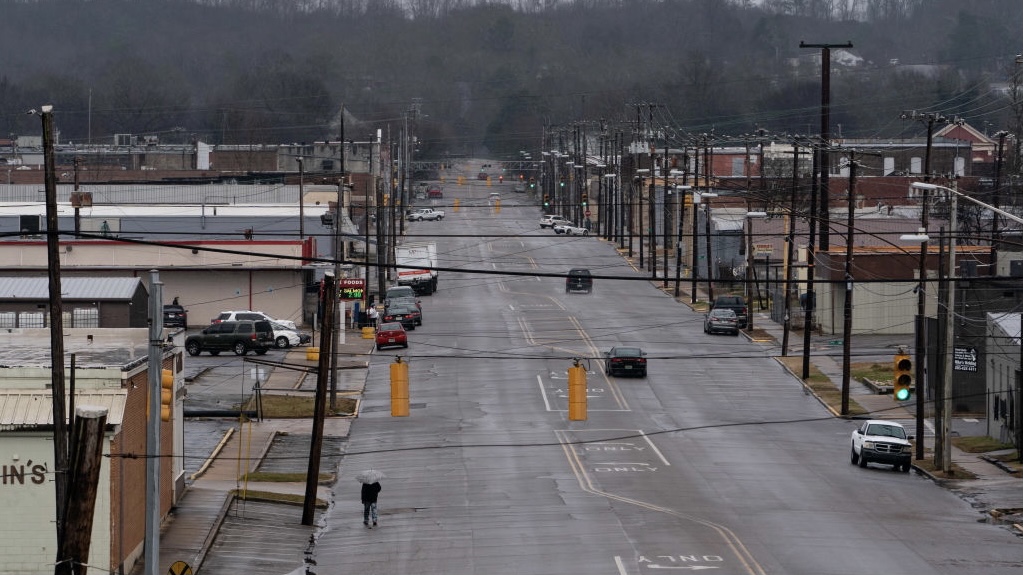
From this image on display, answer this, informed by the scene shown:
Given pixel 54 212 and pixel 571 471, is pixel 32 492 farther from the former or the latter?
pixel 571 471

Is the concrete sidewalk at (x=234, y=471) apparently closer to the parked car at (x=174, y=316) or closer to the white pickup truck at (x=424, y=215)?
the parked car at (x=174, y=316)

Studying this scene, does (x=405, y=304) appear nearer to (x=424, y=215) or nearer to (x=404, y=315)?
(x=404, y=315)

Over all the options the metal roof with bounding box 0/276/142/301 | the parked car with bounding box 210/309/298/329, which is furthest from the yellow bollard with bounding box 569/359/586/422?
the parked car with bounding box 210/309/298/329

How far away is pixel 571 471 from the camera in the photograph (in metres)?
45.3

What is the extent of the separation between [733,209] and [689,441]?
222 feet

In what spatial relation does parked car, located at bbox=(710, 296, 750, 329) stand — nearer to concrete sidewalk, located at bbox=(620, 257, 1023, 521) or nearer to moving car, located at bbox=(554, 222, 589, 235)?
concrete sidewalk, located at bbox=(620, 257, 1023, 521)

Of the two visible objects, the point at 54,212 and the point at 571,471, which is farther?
the point at 571,471

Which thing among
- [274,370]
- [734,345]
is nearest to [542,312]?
[734,345]

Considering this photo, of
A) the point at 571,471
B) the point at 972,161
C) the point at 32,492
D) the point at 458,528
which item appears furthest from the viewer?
the point at 972,161

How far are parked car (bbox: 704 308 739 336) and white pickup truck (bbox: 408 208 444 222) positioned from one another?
2619 inches

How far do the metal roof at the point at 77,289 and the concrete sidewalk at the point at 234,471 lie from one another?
22.7 ft

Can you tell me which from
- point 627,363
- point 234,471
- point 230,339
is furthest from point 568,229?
point 234,471

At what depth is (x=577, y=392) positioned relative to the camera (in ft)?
149

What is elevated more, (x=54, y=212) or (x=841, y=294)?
(x=54, y=212)
